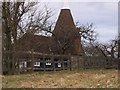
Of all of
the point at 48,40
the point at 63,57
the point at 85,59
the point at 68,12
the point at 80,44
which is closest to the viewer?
the point at 63,57

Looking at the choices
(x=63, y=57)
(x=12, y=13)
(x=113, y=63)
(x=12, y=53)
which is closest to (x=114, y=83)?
(x=12, y=53)

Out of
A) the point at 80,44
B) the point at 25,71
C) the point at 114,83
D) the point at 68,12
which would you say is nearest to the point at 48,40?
the point at 80,44

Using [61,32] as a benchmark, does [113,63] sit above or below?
below

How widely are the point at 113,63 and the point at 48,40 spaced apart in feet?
38.8

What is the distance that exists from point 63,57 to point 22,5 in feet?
20.3

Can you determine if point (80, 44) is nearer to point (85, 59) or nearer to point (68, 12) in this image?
point (68, 12)

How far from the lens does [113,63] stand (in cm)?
3741

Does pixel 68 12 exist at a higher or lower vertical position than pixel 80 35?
higher

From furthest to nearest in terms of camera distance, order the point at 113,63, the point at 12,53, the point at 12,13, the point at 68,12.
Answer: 1. the point at 68,12
2. the point at 113,63
3. the point at 12,13
4. the point at 12,53

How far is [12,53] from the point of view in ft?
62.0

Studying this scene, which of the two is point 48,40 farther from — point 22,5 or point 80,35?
point 22,5

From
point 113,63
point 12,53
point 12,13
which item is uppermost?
point 12,13

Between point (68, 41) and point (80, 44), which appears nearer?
point (68, 41)

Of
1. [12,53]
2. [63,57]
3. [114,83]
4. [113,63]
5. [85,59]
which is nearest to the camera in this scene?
[114,83]
